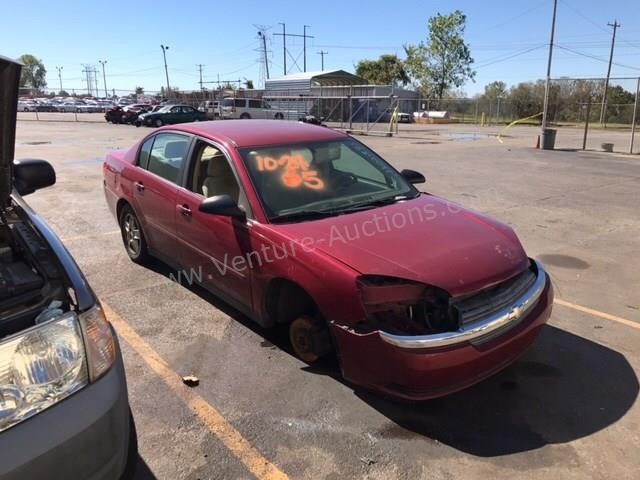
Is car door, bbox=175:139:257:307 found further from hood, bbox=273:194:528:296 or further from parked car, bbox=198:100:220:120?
parked car, bbox=198:100:220:120

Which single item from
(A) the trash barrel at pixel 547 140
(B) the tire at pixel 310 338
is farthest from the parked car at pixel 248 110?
(B) the tire at pixel 310 338

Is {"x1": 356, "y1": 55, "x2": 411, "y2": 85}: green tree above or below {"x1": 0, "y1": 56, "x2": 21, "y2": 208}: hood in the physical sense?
above

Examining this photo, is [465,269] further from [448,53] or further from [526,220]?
[448,53]

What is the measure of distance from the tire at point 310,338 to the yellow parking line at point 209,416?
69 centimetres

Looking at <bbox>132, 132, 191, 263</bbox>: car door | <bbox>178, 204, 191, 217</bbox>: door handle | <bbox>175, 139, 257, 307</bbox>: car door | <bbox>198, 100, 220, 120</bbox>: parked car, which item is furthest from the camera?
<bbox>198, 100, 220, 120</bbox>: parked car

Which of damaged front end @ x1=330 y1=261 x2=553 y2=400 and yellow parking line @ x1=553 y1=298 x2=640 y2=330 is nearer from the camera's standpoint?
damaged front end @ x1=330 y1=261 x2=553 y2=400

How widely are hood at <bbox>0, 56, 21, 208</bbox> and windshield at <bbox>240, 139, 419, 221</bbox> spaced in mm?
1570

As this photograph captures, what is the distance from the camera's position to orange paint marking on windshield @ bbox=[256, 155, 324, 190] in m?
3.87

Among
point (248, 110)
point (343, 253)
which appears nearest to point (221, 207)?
point (343, 253)

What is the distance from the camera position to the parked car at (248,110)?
35.2m

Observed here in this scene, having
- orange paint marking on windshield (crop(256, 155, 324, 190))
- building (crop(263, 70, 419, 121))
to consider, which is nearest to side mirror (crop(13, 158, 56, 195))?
orange paint marking on windshield (crop(256, 155, 324, 190))

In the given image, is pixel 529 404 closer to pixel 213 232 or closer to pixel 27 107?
pixel 213 232

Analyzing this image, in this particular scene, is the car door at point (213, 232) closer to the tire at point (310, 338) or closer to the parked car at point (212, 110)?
the tire at point (310, 338)

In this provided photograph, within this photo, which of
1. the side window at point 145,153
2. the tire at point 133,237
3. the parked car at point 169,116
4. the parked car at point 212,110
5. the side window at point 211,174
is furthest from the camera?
the parked car at point 212,110
